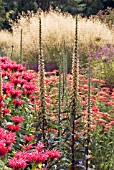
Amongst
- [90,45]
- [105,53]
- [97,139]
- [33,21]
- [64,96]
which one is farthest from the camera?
[33,21]

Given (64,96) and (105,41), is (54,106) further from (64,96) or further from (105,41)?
(105,41)

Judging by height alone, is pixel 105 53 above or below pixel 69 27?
below

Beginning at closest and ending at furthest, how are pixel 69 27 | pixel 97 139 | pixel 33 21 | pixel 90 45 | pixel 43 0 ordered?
pixel 97 139 < pixel 90 45 < pixel 69 27 < pixel 33 21 < pixel 43 0

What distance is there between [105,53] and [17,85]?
5134 millimetres

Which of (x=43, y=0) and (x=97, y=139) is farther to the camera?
(x=43, y=0)

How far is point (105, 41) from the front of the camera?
1180 centimetres

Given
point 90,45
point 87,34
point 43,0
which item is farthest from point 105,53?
point 43,0

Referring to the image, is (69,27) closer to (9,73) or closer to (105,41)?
(105,41)

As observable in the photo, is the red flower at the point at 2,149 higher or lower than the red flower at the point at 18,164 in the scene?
higher

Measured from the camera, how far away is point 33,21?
1289 centimetres

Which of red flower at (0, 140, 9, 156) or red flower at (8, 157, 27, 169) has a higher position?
red flower at (0, 140, 9, 156)

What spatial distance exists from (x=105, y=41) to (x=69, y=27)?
1205 mm

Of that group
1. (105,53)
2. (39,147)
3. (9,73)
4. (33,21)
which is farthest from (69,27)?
(39,147)

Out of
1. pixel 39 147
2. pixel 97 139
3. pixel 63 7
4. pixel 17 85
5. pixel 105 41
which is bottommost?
pixel 97 139
